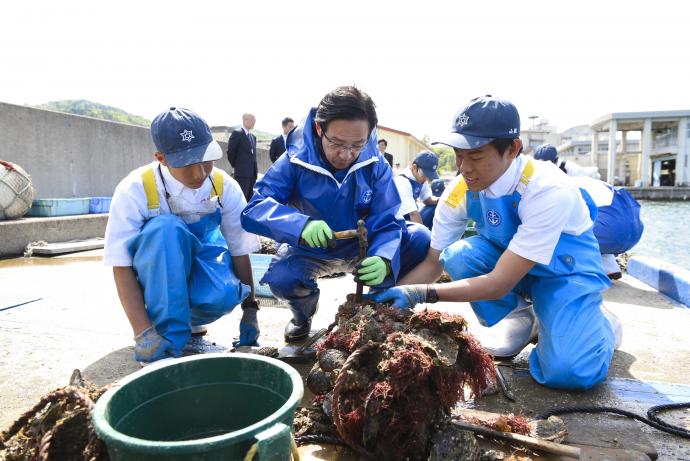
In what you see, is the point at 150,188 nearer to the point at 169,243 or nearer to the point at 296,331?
the point at 169,243

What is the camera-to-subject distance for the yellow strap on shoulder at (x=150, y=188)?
2.41 m

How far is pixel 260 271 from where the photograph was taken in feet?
12.6

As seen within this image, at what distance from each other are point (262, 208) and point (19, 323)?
188 centimetres

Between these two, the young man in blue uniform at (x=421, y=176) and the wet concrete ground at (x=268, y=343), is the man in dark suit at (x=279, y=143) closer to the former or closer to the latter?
the young man in blue uniform at (x=421, y=176)

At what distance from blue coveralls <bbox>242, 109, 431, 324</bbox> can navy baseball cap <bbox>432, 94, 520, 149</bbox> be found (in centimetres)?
60

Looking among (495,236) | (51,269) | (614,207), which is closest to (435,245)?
(495,236)

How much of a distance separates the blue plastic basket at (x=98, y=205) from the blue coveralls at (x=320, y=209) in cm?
581

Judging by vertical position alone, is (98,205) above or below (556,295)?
above

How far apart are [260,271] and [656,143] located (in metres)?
46.5

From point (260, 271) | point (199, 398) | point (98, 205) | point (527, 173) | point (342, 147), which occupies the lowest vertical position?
point (260, 271)

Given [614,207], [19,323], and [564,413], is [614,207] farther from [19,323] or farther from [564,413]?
[19,323]

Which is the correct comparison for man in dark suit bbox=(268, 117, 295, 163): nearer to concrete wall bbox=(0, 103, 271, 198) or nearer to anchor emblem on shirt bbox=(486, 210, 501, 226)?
concrete wall bbox=(0, 103, 271, 198)

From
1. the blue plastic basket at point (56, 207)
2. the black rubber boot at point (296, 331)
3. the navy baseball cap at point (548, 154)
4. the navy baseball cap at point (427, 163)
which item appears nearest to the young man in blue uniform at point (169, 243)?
the black rubber boot at point (296, 331)

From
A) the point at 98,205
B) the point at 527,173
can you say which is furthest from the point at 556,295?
the point at 98,205
